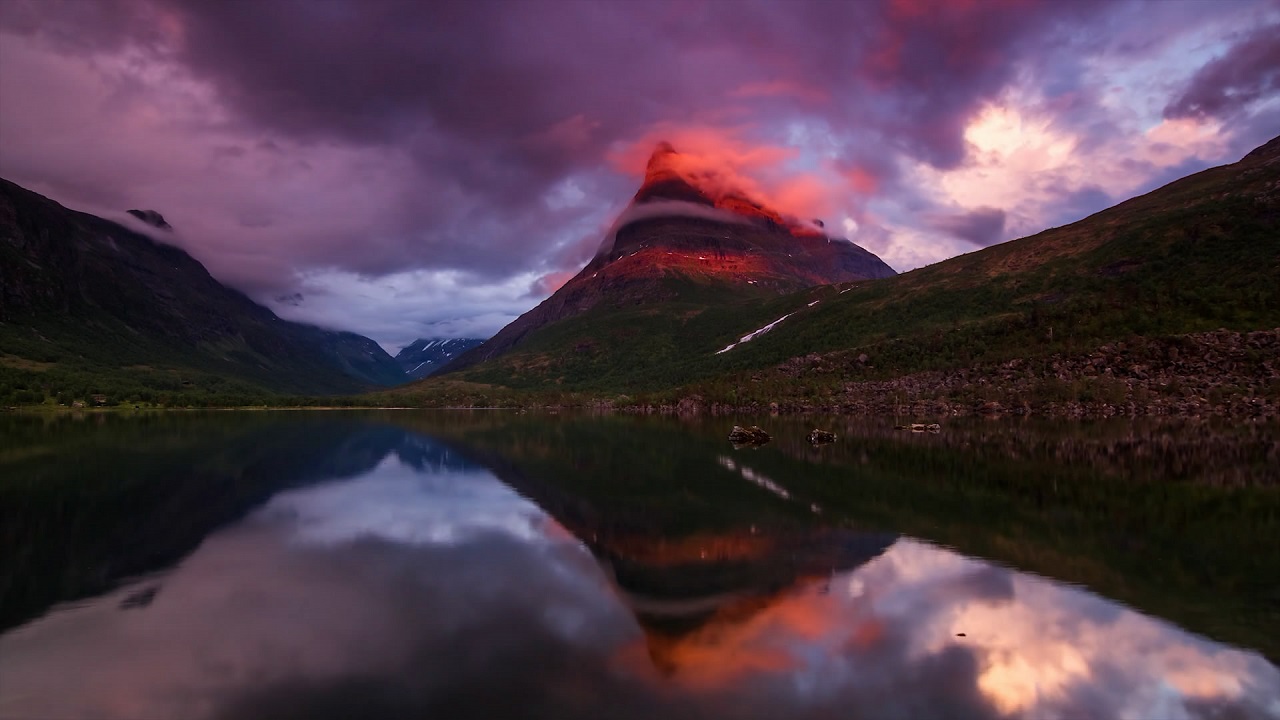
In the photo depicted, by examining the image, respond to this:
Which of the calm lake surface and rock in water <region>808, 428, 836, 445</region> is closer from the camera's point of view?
the calm lake surface

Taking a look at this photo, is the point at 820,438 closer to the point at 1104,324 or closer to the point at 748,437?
the point at 748,437

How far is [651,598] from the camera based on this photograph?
16078mm

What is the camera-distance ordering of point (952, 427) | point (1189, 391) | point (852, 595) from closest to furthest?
1. point (852, 595)
2. point (952, 427)
3. point (1189, 391)

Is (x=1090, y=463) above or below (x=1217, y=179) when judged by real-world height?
below

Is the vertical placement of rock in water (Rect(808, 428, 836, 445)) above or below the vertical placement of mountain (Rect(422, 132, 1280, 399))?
below

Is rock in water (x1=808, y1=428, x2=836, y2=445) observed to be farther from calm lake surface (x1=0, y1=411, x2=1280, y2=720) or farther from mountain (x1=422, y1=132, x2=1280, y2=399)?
mountain (x1=422, y1=132, x2=1280, y2=399)

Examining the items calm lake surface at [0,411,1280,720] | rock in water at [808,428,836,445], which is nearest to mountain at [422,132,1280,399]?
rock in water at [808,428,836,445]

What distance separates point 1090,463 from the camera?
134ft

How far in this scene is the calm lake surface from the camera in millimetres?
10789

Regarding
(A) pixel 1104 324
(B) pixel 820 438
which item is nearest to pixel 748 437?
(B) pixel 820 438

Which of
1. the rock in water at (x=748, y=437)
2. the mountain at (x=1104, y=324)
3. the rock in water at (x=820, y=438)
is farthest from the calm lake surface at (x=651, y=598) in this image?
the mountain at (x=1104, y=324)

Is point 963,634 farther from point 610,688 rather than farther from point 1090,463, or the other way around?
point 1090,463

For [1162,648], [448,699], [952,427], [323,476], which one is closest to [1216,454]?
[952,427]

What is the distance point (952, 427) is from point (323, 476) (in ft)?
219
